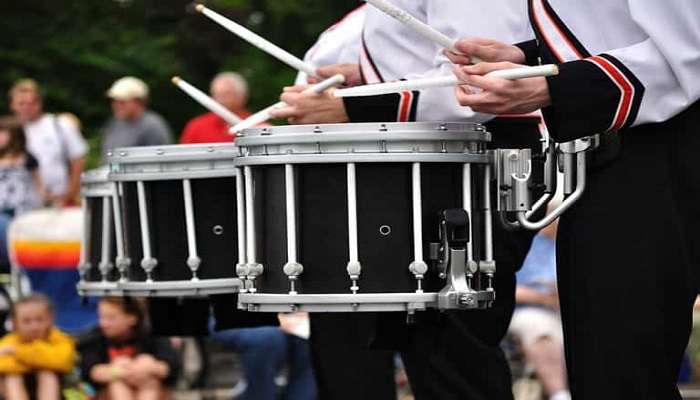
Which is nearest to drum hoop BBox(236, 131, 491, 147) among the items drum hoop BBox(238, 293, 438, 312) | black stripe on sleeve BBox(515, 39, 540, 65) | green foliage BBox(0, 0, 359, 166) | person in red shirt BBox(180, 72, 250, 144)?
black stripe on sleeve BBox(515, 39, 540, 65)

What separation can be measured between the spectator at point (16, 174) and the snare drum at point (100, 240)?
4941 mm

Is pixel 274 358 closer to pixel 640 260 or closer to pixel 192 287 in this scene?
pixel 192 287

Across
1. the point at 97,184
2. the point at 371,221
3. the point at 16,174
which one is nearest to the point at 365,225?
the point at 371,221

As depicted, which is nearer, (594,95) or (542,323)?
(594,95)

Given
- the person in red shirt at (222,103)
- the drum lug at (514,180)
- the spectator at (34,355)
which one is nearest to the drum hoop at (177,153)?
the drum lug at (514,180)

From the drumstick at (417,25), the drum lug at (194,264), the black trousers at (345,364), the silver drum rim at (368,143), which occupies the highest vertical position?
the drumstick at (417,25)

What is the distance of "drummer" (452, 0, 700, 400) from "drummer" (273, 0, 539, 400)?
0.62 meters

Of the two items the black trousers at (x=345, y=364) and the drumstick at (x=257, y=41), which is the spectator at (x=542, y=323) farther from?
the drumstick at (x=257, y=41)

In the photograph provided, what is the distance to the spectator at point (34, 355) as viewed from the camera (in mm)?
7996

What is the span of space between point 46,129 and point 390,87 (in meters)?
7.49

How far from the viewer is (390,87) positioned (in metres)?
3.75

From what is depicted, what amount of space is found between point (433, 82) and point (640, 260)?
0.60 metres

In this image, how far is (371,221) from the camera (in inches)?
144

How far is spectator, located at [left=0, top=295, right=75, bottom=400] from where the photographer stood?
26.2 ft
